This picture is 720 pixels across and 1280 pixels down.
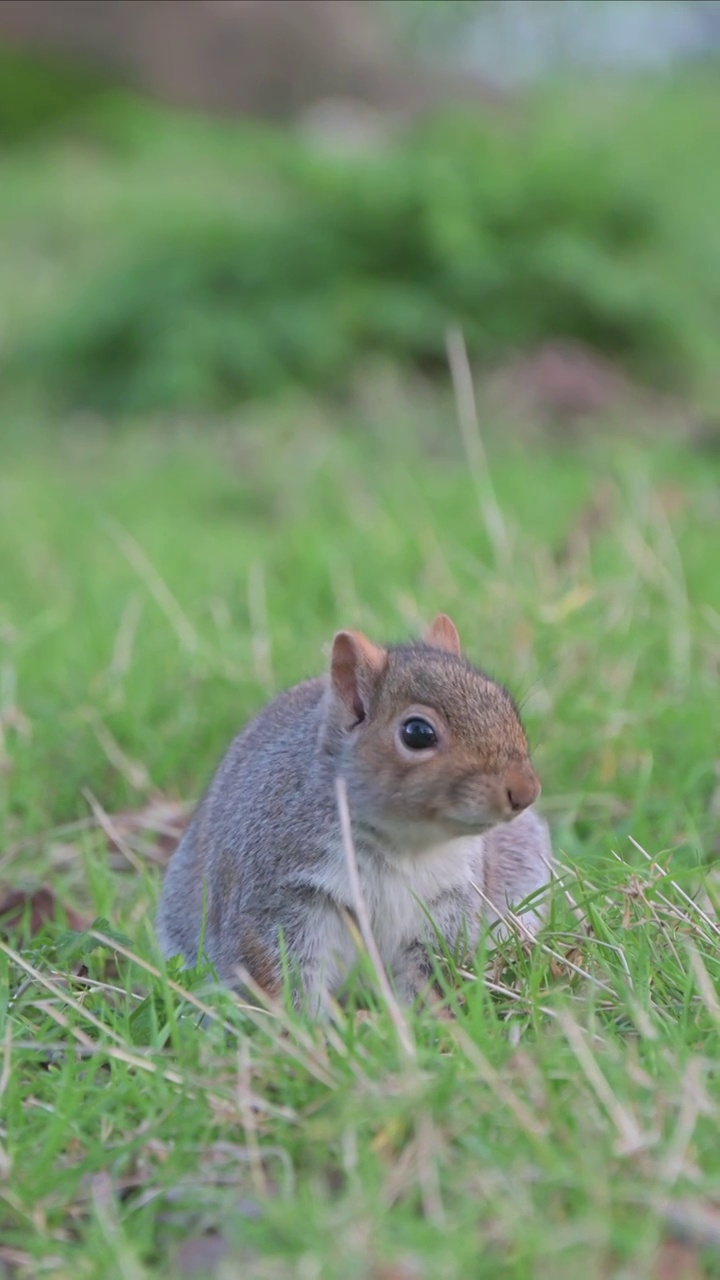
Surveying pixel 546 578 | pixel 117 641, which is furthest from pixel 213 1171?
pixel 546 578

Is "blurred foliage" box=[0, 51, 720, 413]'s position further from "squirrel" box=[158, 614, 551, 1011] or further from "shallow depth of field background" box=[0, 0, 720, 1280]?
"squirrel" box=[158, 614, 551, 1011]

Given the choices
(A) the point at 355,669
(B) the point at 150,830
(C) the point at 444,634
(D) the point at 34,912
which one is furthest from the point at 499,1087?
(B) the point at 150,830

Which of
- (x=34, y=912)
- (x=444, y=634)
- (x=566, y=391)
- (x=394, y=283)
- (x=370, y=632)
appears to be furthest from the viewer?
(x=394, y=283)

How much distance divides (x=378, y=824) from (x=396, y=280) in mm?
6876

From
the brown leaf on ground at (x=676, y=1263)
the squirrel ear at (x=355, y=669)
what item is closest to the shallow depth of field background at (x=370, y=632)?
the brown leaf on ground at (x=676, y=1263)

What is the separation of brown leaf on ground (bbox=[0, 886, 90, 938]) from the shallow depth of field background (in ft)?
0.03

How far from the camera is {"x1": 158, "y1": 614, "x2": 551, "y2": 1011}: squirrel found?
2.91 metres

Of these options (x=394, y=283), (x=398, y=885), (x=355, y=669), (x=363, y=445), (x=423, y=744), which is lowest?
(x=398, y=885)

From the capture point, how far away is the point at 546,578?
5445mm

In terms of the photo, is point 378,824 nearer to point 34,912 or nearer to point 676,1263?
point 676,1263

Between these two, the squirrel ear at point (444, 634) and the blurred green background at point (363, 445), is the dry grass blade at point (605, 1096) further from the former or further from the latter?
the blurred green background at point (363, 445)

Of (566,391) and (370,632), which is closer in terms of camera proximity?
(370,632)

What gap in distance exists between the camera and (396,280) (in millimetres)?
9445

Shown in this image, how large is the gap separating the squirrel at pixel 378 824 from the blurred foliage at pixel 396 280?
6.15 m
